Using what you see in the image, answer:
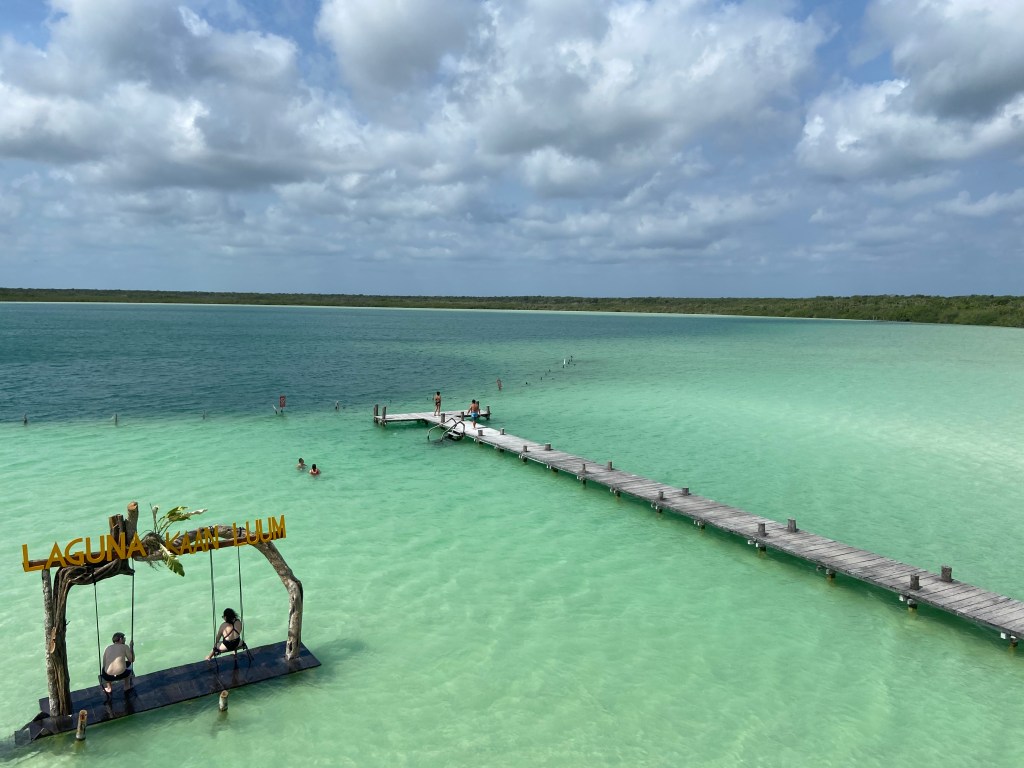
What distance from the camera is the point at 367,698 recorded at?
13.9 metres

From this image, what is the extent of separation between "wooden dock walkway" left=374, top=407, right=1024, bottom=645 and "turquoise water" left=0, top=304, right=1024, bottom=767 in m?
0.58

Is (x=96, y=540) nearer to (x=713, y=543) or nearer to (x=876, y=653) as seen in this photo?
(x=713, y=543)

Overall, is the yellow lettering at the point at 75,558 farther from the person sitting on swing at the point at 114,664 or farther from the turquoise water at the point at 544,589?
the turquoise water at the point at 544,589

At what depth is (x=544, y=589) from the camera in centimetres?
1912

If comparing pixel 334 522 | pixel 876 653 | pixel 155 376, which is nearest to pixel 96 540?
pixel 334 522

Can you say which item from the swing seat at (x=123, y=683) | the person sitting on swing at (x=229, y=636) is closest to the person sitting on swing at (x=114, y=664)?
the swing seat at (x=123, y=683)

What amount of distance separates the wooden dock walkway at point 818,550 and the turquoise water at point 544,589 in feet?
1.91

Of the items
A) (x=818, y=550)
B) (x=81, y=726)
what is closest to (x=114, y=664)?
(x=81, y=726)

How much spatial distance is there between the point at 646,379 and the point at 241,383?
122 ft

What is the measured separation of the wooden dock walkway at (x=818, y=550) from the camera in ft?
55.1

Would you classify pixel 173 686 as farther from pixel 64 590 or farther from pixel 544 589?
pixel 544 589

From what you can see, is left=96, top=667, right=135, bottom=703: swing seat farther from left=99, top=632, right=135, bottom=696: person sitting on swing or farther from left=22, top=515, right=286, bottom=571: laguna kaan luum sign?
left=22, top=515, right=286, bottom=571: laguna kaan luum sign

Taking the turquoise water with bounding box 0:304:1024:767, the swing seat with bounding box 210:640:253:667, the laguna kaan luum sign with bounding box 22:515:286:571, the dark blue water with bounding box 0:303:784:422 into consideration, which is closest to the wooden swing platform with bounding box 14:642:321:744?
the swing seat with bounding box 210:640:253:667

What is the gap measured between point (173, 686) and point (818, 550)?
17.4m
